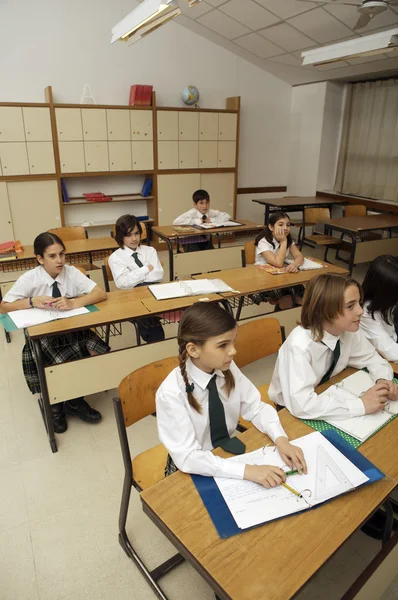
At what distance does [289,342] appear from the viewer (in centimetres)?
160

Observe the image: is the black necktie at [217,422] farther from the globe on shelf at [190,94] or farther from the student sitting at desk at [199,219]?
the globe on shelf at [190,94]

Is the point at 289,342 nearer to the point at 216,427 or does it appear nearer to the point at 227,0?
the point at 216,427

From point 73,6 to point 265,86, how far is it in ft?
10.5

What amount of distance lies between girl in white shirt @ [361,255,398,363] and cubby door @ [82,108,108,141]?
15.4 ft

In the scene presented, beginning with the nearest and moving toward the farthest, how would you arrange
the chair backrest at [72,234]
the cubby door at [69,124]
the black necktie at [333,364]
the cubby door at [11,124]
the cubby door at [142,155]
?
the black necktie at [333,364], the chair backrest at [72,234], the cubby door at [11,124], the cubby door at [69,124], the cubby door at [142,155]

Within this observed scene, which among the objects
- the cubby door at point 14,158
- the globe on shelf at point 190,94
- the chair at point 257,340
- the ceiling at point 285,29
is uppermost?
the ceiling at point 285,29

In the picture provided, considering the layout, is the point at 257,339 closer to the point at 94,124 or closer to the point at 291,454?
the point at 291,454

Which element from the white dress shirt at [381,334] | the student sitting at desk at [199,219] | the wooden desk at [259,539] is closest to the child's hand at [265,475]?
the wooden desk at [259,539]

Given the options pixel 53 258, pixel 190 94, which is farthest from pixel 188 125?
pixel 53 258

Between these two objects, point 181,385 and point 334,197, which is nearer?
point 181,385

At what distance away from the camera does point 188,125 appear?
6.08 m

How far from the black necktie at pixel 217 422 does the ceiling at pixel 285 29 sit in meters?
4.56

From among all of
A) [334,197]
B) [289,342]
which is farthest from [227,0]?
[289,342]

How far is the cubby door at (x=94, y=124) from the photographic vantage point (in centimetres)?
541
